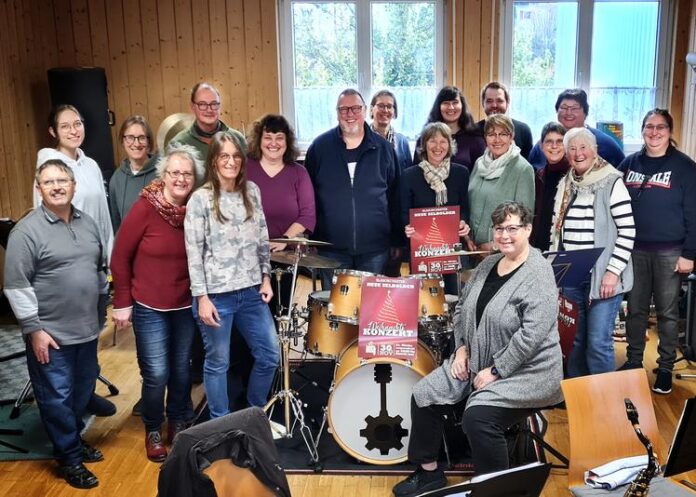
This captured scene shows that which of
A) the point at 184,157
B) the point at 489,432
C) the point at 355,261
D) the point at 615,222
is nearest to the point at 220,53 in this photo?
the point at 355,261

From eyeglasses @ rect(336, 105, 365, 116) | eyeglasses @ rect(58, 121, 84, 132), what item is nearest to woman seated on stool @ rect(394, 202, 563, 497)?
eyeglasses @ rect(336, 105, 365, 116)

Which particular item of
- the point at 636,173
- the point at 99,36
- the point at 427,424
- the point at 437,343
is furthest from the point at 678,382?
the point at 99,36

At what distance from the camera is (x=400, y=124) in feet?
24.9

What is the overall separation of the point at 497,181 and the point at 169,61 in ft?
14.8

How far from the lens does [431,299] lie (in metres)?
3.52

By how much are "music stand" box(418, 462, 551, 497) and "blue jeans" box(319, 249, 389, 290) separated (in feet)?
6.79

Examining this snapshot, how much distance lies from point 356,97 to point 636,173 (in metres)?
1.62

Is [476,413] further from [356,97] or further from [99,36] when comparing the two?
[99,36]

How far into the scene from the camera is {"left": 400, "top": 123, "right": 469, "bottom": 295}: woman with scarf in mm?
4020

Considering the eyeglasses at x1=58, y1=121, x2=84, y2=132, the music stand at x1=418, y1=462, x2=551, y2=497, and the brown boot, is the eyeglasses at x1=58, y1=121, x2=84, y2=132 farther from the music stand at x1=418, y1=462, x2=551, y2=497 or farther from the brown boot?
the music stand at x1=418, y1=462, x2=551, y2=497

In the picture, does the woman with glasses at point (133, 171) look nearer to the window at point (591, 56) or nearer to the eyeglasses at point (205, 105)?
the eyeglasses at point (205, 105)

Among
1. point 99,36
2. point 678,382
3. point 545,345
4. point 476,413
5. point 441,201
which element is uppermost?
point 99,36

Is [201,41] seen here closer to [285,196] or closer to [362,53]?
[362,53]

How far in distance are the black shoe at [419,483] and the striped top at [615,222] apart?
4.46 ft
